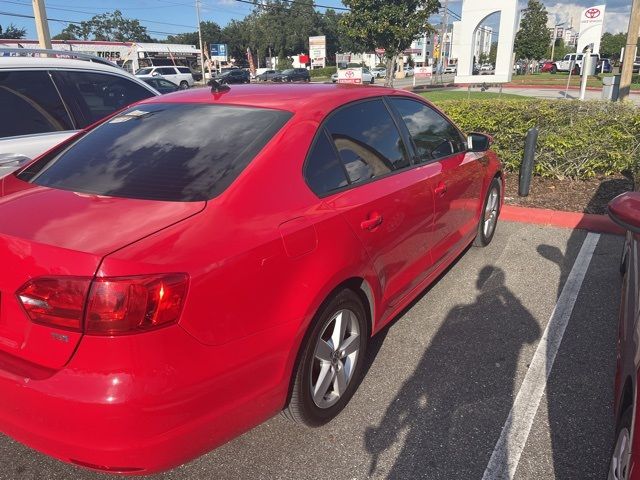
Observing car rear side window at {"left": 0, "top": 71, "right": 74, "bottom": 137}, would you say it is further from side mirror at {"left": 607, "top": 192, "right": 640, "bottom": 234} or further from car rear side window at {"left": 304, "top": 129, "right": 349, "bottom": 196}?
side mirror at {"left": 607, "top": 192, "right": 640, "bottom": 234}

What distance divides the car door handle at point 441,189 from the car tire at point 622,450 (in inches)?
74.1

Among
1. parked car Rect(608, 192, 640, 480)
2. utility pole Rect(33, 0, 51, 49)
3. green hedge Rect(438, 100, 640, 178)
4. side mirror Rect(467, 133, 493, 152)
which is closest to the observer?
parked car Rect(608, 192, 640, 480)

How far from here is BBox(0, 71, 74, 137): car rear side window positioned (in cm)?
419

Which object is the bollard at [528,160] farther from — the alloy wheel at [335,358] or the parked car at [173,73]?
the parked car at [173,73]

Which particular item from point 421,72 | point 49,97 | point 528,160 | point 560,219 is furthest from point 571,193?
point 421,72

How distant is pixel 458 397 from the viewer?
289 centimetres

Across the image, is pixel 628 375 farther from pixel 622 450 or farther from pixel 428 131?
pixel 428 131

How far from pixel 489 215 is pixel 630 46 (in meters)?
9.78

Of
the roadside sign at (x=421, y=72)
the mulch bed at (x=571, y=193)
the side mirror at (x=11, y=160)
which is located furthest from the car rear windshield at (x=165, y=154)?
the roadside sign at (x=421, y=72)

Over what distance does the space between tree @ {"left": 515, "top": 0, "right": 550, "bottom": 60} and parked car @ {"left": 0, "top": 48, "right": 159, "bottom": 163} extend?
4561 cm

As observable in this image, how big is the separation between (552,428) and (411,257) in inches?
47.8

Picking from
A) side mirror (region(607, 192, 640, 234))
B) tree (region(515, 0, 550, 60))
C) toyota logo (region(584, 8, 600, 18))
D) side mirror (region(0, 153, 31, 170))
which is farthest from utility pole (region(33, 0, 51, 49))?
tree (region(515, 0, 550, 60))

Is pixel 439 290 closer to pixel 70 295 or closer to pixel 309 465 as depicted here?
pixel 309 465

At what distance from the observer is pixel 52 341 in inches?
69.8
